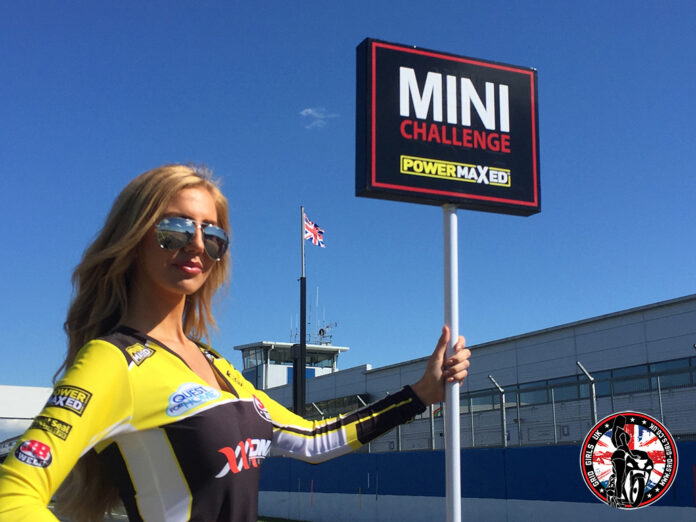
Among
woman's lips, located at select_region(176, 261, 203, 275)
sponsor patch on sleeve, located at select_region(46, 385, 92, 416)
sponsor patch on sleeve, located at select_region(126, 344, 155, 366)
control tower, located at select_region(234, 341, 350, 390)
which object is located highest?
control tower, located at select_region(234, 341, 350, 390)

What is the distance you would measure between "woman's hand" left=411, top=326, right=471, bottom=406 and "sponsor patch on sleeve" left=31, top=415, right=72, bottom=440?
1776 millimetres

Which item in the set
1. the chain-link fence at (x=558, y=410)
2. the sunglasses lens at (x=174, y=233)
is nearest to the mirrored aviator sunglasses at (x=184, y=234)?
the sunglasses lens at (x=174, y=233)

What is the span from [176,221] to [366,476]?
1993cm

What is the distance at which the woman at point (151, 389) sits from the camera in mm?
1812

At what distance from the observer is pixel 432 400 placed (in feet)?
10.7

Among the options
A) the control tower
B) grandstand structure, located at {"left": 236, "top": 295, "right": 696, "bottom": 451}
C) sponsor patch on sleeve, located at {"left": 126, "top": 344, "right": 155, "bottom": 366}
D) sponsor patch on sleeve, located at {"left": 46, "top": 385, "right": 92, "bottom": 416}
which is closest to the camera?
sponsor patch on sleeve, located at {"left": 46, "top": 385, "right": 92, "bottom": 416}

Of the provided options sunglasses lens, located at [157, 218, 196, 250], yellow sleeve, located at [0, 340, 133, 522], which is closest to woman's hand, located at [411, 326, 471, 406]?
sunglasses lens, located at [157, 218, 196, 250]

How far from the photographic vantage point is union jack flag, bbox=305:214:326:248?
2775cm

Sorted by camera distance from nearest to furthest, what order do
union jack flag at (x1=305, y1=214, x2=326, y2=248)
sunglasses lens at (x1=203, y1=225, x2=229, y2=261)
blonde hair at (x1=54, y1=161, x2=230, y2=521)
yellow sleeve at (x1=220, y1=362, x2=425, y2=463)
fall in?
blonde hair at (x1=54, y1=161, x2=230, y2=521) → sunglasses lens at (x1=203, y1=225, x2=229, y2=261) → yellow sleeve at (x1=220, y1=362, x2=425, y2=463) → union jack flag at (x1=305, y1=214, x2=326, y2=248)

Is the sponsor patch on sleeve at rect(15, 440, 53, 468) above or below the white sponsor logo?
below

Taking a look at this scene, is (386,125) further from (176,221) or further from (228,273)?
(176,221)

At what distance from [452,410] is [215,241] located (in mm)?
1428

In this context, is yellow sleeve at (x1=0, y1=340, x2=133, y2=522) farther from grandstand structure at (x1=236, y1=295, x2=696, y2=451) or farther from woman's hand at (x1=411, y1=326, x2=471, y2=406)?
grandstand structure at (x1=236, y1=295, x2=696, y2=451)

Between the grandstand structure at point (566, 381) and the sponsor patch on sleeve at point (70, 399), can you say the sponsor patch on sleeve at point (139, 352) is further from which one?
the grandstand structure at point (566, 381)
